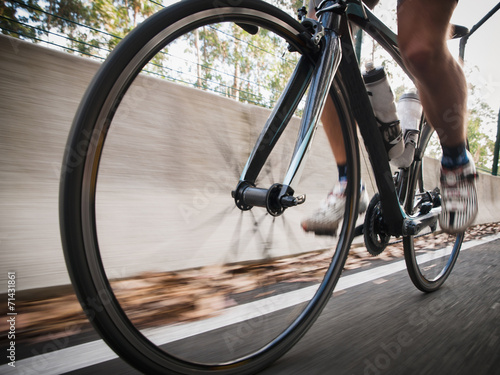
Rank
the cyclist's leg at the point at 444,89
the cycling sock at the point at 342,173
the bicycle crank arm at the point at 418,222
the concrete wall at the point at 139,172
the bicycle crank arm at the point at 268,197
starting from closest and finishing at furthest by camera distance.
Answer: the bicycle crank arm at the point at 268,197 → the concrete wall at the point at 139,172 → the cyclist's leg at the point at 444,89 → the cycling sock at the point at 342,173 → the bicycle crank arm at the point at 418,222

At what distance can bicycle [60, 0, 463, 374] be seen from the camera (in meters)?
0.76

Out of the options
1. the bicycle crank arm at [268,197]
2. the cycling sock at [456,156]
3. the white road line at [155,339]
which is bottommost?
the white road line at [155,339]

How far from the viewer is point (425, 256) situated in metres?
2.26

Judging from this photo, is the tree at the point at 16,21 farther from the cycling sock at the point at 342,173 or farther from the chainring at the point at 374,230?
the chainring at the point at 374,230

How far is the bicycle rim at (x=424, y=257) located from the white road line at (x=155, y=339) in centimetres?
81

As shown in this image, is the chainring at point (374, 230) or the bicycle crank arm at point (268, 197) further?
the chainring at point (374, 230)

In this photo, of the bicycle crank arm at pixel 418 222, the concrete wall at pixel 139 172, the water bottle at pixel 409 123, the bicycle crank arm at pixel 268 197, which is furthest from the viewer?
the water bottle at pixel 409 123

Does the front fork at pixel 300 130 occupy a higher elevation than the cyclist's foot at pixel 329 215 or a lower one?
higher

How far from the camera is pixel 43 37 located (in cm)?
153

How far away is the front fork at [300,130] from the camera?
1.06 meters

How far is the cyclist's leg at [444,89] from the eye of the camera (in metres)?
1.41

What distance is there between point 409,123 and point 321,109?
97 centimetres

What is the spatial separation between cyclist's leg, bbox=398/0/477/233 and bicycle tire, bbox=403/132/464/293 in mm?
199

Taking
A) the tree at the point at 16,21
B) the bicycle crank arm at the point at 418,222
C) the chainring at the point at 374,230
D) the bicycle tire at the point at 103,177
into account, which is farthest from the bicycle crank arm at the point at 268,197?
the tree at the point at 16,21
